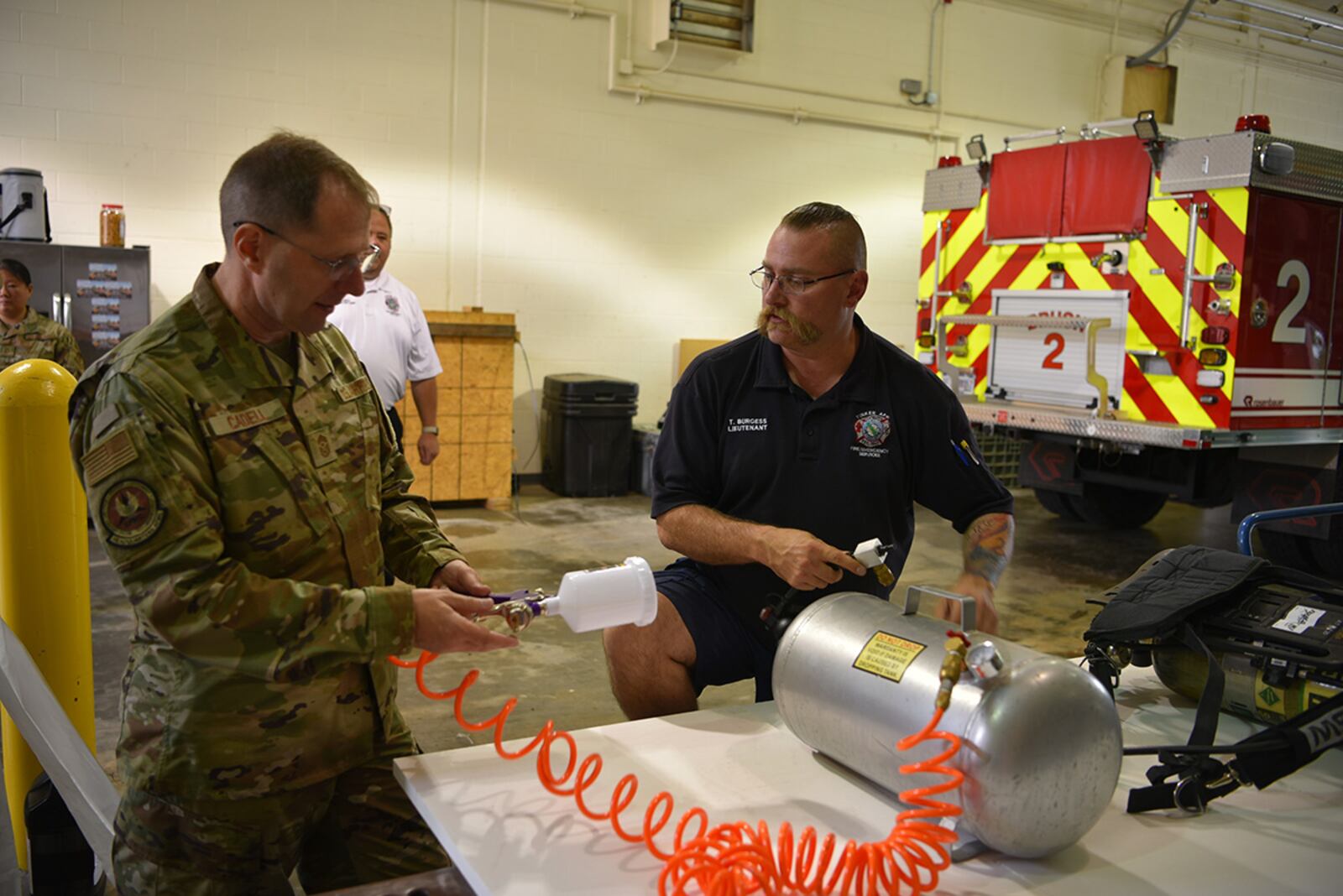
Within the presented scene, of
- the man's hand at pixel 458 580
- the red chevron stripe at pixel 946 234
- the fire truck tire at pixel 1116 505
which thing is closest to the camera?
the man's hand at pixel 458 580

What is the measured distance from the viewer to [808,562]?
2180mm

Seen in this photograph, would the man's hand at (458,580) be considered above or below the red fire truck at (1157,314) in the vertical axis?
below

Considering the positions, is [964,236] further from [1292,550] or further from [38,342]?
[38,342]

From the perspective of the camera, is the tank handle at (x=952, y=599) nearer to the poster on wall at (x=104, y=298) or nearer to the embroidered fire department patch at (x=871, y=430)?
the embroidered fire department patch at (x=871, y=430)

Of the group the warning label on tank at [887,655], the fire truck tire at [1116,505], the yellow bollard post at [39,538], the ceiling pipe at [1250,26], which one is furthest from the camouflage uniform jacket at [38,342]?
the ceiling pipe at [1250,26]

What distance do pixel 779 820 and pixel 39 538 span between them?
1893mm

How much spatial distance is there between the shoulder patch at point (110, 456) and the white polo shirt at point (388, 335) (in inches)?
132

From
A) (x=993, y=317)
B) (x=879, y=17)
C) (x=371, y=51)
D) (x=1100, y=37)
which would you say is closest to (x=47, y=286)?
(x=371, y=51)

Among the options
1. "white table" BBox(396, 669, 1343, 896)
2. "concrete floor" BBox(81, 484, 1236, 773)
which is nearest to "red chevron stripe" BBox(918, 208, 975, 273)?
"concrete floor" BBox(81, 484, 1236, 773)

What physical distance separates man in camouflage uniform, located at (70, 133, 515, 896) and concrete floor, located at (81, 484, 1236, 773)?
1.89 metres

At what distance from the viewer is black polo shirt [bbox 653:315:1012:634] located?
2586 mm

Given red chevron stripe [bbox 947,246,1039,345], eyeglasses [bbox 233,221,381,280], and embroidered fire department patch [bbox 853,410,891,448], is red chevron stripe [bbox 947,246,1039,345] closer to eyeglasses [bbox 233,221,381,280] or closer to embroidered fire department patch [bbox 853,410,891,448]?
embroidered fire department patch [bbox 853,410,891,448]

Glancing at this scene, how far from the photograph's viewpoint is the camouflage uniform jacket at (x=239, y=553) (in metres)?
1.58

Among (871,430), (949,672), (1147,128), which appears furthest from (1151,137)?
(949,672)
